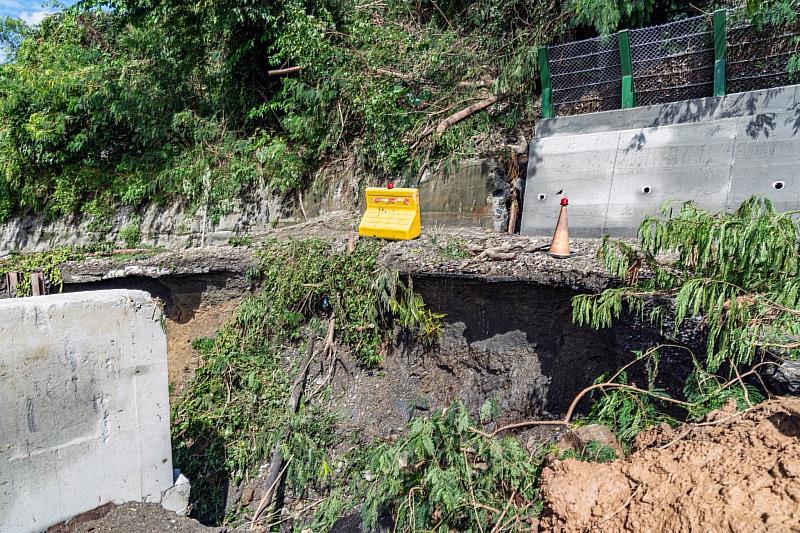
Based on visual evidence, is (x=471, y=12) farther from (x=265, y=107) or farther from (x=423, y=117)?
(x=265, y=107)

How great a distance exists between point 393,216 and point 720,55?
4.17 meters

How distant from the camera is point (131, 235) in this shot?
9195 millimetres

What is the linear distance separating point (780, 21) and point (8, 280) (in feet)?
36.7

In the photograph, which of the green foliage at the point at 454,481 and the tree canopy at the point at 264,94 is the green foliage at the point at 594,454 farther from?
the tree canopy at the point at 264,94

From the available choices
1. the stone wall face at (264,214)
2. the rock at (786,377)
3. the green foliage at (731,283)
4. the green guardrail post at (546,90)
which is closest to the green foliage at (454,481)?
the green foliage at (731,283)

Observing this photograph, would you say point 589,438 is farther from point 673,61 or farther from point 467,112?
point 467,112

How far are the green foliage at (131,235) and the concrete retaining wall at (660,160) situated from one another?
6988 mm

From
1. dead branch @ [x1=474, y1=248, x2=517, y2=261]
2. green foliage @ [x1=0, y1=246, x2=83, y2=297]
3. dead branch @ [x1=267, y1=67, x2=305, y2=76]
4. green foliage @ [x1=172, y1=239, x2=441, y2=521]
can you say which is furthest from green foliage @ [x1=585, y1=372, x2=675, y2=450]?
green foliage @ [x1=0, y1=246, x2=83, y2=297]

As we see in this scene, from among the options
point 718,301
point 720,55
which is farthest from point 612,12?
point 718,301

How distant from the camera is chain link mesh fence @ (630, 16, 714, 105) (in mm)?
5742

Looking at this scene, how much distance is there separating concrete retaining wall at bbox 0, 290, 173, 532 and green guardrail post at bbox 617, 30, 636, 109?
18.9 feet

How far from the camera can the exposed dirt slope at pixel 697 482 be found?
2197mm

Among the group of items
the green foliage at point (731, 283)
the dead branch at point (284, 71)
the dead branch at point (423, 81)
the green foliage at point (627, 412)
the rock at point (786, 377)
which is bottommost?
the green foliage at point (627, 412)

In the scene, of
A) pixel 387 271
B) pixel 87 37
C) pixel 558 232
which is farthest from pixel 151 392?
pixel 87 37
